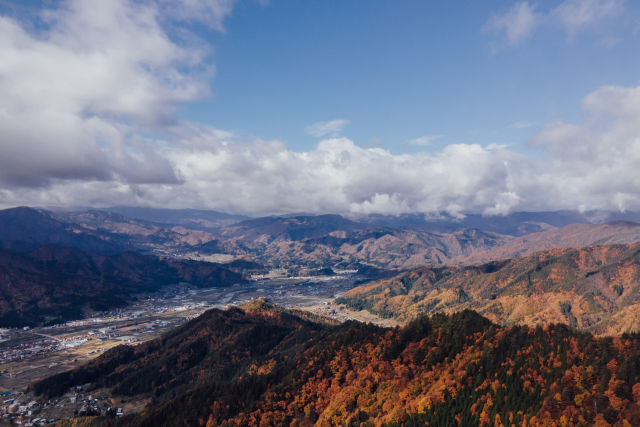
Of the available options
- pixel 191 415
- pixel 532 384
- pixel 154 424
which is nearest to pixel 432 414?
pixel 532 384

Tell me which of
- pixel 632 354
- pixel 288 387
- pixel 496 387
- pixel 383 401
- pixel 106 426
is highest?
pixel 632 354

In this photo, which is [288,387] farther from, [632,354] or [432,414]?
[632,354]

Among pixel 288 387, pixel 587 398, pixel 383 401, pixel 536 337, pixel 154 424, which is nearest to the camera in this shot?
pixel 587 398

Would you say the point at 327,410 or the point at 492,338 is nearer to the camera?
the point at 327,410

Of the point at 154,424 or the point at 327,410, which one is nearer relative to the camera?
the point at 327,410

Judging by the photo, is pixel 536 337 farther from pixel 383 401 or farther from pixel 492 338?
pixel 383 401

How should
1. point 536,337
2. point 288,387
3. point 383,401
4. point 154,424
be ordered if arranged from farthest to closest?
point 288,387 → point 154,424 → point 536,337 → point 383,401

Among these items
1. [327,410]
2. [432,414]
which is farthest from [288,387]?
[432,414]

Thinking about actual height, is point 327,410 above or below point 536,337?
below

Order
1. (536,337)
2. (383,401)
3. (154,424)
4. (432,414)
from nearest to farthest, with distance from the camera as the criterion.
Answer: (432,414) → (383,401) → (536,337) → (154,424)
